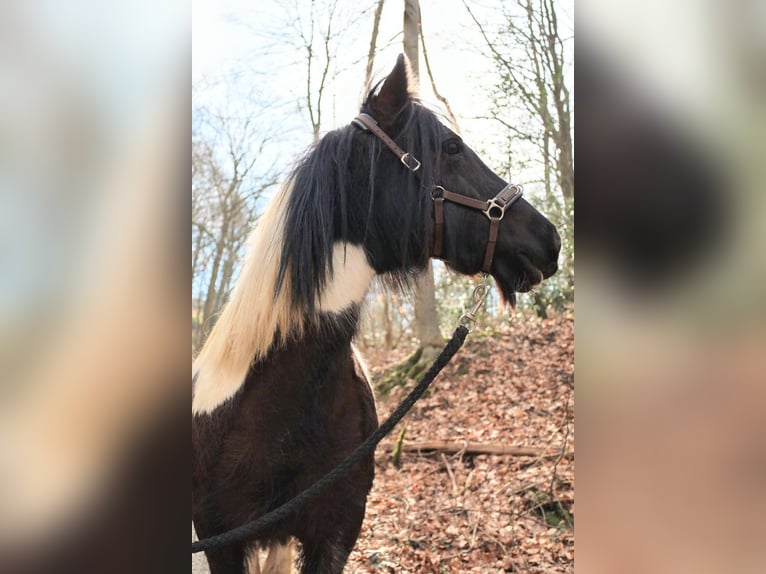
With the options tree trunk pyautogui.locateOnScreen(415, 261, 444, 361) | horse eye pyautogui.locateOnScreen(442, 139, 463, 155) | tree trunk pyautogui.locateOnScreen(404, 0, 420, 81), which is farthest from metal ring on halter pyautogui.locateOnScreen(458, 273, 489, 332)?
tree trunk pyautogui.locateOnScreen(404, 0, 420, 81)

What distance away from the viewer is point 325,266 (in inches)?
85.4

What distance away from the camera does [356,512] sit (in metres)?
2.58

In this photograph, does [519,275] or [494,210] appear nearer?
[494,210]

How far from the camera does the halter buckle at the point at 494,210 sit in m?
2.26

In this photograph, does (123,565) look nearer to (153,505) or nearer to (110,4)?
(153,505)

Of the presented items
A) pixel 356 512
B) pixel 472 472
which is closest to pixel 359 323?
pixel 356 512

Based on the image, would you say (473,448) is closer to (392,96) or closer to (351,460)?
(351,460)

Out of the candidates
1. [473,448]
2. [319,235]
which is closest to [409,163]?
[319,235]

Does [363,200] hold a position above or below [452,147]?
below

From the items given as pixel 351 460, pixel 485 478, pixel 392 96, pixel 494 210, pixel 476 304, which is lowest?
pixel 485 478

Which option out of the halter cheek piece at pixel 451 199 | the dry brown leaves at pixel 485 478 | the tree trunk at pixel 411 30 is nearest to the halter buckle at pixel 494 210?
the halter cheek piece at pixel 451 199

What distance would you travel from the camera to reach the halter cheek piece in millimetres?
2264

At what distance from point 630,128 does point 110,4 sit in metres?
0.64

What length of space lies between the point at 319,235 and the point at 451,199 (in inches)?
21.6
